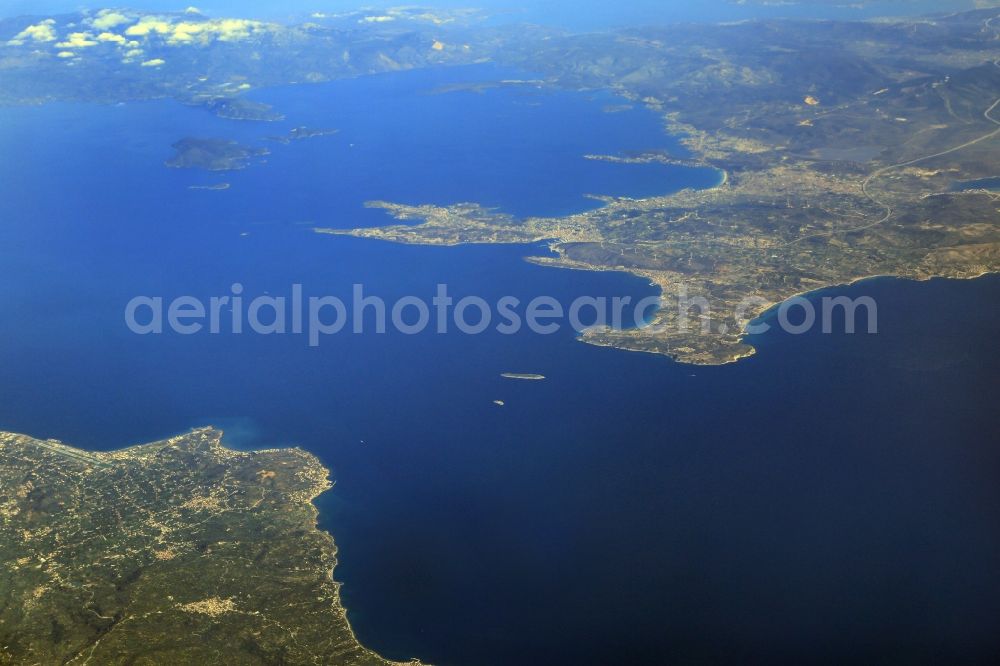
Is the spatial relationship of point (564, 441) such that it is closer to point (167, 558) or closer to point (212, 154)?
point (167, 558)

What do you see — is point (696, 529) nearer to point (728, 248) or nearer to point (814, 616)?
point (814, 616)

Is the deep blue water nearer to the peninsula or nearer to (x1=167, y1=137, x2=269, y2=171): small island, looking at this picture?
the peninsula

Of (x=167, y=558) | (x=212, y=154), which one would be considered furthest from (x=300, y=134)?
(x=167, y=558)

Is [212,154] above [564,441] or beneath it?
above

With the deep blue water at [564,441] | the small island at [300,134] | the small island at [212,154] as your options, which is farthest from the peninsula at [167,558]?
the small island at [300,134]

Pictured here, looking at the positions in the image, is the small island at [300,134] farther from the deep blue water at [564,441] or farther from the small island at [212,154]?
the deep blue water at [564,441]

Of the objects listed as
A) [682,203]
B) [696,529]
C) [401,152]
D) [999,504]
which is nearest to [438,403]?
[696,529]

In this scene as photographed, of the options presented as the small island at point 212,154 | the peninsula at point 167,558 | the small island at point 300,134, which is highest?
the small island at point 300,134

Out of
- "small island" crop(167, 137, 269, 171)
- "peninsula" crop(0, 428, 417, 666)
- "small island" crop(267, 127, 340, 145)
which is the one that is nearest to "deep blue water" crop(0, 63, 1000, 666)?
"peninsula" crop(0, 428, 417, 666)
